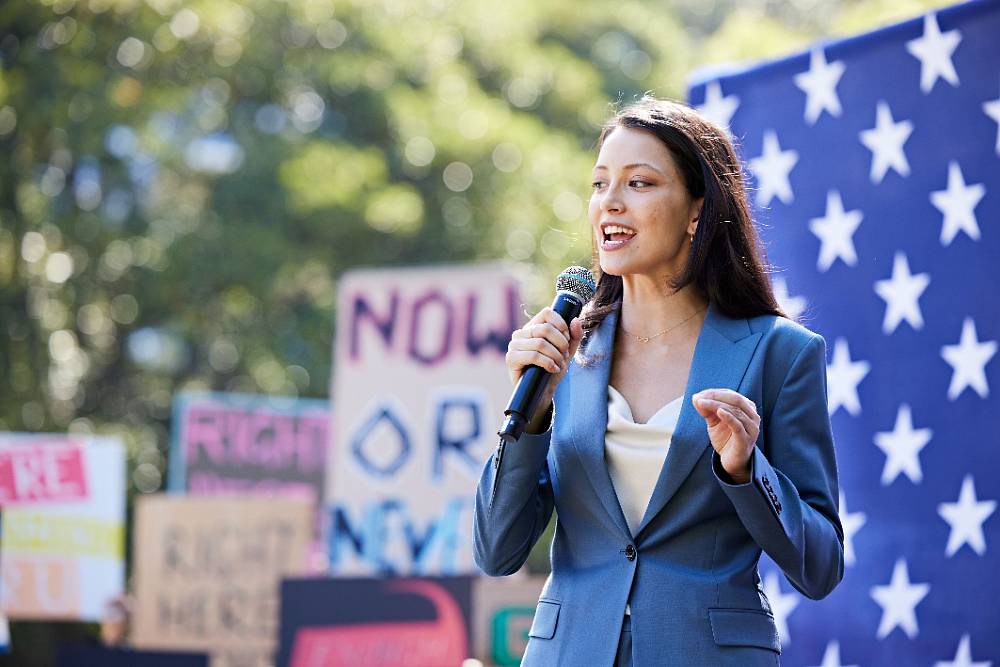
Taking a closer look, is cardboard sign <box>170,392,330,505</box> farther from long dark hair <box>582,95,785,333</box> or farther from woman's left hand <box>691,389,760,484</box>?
woman's left hand <box>691,389,760,484</box>

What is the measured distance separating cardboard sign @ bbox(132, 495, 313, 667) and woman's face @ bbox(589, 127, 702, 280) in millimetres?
7429

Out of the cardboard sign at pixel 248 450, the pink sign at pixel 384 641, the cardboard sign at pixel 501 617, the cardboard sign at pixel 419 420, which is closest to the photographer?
the pink sign at pixel 384 641

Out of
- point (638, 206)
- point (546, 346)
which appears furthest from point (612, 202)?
point (546, 346)

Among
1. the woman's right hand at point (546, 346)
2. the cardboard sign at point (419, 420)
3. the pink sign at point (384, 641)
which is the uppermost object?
the woman's right hand at point (546, 346)

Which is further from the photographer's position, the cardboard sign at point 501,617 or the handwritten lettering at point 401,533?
A: the handwritten lettering at point 401,533

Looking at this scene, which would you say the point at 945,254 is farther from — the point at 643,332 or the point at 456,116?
the point at 456,116

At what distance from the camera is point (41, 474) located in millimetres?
9570

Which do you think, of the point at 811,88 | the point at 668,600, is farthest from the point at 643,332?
the point at 811,88

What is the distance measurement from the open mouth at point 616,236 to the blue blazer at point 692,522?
0.20 meters

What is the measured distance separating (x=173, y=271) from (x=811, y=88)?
11.9 m

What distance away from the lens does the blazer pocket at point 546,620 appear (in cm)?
227

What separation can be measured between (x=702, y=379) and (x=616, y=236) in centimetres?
30

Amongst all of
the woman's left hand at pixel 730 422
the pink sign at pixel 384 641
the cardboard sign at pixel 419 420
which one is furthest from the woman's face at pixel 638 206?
the cardboard sign at pixel 419 420

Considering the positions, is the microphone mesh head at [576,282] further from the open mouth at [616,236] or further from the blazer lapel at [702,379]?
the blazer lapel at [702,379]
